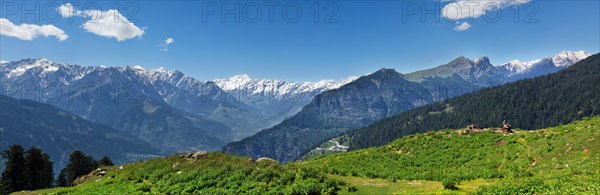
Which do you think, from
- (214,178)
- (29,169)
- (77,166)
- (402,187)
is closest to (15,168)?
(29,169)

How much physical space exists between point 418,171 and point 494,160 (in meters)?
8.44

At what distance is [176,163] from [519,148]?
131ft

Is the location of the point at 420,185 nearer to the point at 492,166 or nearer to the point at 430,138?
the point at 492,166

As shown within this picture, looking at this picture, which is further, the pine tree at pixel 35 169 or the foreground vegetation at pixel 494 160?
the pine tree at pixel 35 169

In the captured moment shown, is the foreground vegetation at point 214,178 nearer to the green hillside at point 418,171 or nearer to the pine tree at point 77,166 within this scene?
the green hillside at point 418,171

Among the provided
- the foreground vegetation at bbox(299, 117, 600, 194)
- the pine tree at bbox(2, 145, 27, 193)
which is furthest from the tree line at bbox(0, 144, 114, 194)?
the foreground vegetation at bbox(299, 117, 600, 194)

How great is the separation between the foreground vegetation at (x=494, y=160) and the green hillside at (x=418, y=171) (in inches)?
2.8

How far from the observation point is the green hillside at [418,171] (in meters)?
28.2

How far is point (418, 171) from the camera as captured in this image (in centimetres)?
4138

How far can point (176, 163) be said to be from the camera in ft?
141

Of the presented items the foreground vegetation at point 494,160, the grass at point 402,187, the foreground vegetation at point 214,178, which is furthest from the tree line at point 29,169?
the grass at point 402,187

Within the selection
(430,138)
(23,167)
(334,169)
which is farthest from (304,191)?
(23,167)

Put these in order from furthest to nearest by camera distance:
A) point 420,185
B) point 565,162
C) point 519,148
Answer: point 519,148
point 565,162
point 420,185

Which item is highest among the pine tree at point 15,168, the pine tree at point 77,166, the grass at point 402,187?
the grass at point 402,187
